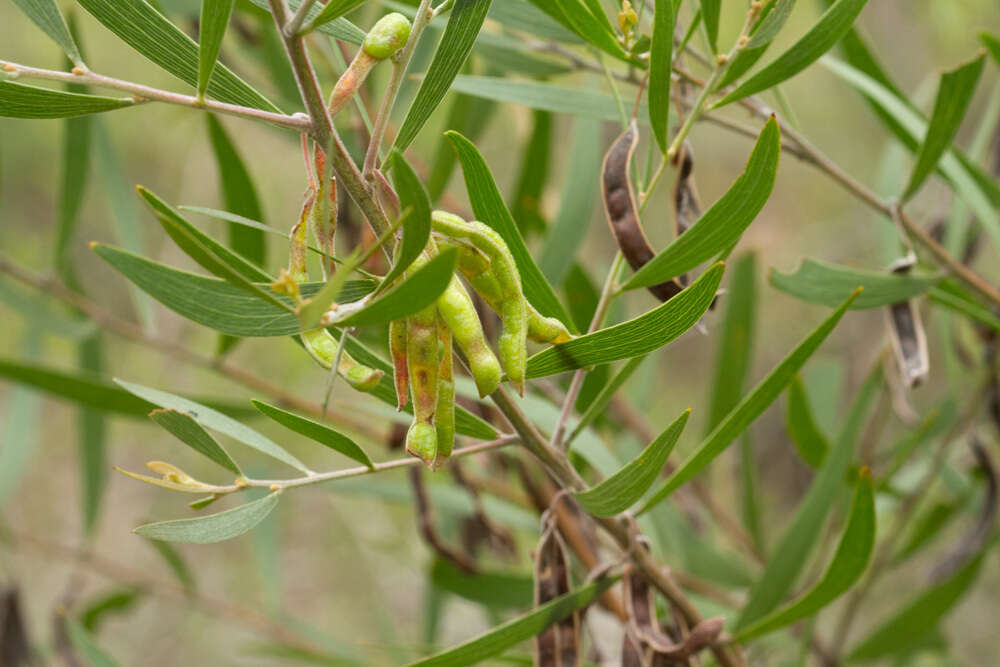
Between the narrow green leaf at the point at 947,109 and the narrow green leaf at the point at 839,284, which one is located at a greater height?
the narrow green leaf at the point at 947,109

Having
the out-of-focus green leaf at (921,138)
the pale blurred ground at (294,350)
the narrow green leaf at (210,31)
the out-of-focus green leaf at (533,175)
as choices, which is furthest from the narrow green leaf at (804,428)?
the pale blurred ground at (294,350)

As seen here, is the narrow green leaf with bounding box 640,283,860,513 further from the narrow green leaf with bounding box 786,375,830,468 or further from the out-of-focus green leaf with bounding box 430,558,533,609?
the out-of-focus green leaf with bounding box 430,558,533,609

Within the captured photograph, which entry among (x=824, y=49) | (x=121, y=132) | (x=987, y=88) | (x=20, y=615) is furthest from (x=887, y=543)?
(x=121, y=132)

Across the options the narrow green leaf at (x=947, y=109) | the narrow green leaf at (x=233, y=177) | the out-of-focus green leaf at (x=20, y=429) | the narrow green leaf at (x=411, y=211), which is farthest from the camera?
the out-of-focus green leaf at (x=20, y=429)

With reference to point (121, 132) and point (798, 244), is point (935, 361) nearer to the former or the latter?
point (798, 244)

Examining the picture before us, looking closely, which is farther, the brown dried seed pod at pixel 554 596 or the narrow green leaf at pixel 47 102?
the brown dried seed pod at pixel 554 596

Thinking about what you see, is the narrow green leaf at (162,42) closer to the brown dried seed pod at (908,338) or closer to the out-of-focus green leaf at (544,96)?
the out-of-focus green leaf at (544,96)

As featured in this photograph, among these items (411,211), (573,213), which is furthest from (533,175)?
(411,211)
